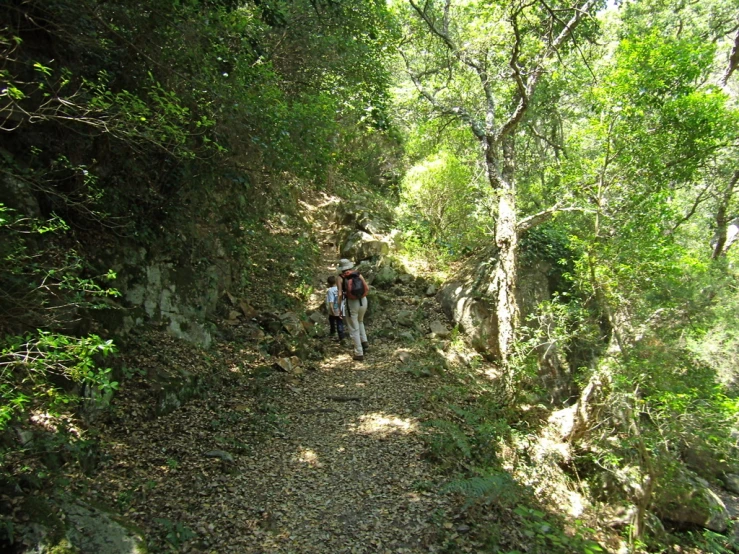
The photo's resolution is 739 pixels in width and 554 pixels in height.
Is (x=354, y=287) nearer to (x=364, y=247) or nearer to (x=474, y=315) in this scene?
(x=474, y=315)

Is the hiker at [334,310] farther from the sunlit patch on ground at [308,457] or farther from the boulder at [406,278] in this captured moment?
the sunlit patch on ground at [308,457]

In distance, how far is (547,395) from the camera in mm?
9188

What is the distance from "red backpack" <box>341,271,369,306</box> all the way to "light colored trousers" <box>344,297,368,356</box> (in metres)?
0.09

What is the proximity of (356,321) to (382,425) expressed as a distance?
2.59 m

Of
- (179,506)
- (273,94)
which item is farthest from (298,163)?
(179,506)

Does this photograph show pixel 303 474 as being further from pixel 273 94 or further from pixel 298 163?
pixel 273 94

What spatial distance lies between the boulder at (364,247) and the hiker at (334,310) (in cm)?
400

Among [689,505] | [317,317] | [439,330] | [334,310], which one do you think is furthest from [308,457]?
[689,505]

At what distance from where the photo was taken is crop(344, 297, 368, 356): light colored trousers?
8500mm

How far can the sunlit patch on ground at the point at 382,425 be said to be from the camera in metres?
6.23

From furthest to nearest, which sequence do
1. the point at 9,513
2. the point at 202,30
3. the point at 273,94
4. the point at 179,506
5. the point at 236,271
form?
the point at 236,271, the point at 273,94, the point at 202,30, the point at 179,506, the point at 9,513

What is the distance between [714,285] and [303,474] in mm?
11984

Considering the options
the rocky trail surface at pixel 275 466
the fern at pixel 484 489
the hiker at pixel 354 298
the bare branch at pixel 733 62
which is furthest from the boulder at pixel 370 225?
the fern at pixel 484 489

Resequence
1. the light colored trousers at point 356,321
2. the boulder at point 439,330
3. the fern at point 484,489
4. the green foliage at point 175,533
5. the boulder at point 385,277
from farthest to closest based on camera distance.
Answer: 1. the boulder at point 385,277
2. the boulder at point 439,330
3. the light colored trousers at point 356,321
4. the fern at point 484,489
5. the green foliage at point 175,533
